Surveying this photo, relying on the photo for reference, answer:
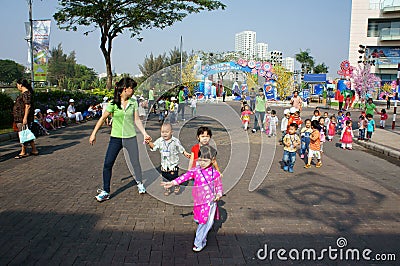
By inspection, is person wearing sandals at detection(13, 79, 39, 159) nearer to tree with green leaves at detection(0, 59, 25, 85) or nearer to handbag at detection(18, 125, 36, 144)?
handbag at detection(18, 125, 36, 144)

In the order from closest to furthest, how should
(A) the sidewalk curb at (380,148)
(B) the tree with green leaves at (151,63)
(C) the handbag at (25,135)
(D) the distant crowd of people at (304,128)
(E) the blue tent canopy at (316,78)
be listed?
(D) the distant crowd of people at (304,128)
(C) the handbag at (25,135)
(A) the sidewalk curb at (380,148)
(B) the tree with green leaves at (151,63)
(E) the blue tent canopy at (316,78)

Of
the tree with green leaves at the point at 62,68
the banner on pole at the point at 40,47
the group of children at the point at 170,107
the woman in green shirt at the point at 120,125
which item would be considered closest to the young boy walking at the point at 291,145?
the woman in green shirt at the point at 120,125

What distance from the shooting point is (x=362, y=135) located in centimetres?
1218

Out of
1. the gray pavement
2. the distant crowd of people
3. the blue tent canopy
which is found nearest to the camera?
the gray pavement

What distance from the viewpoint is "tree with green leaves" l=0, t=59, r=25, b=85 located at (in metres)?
81.4

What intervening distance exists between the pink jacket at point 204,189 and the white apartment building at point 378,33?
4799 cm

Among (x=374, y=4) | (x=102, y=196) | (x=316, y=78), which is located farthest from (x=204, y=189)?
(x=374, y=4)

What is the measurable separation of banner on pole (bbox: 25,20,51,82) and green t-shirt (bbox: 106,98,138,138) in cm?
1406

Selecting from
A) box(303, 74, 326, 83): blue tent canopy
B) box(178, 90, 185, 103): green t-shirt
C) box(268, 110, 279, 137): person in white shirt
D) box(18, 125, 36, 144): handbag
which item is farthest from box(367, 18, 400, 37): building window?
box(18, 125, 36, 144): handbag

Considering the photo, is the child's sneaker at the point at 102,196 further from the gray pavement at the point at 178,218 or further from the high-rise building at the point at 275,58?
the high-rise building at the point at 275,58

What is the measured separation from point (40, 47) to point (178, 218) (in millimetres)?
15808

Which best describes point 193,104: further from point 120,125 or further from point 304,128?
point 120,125

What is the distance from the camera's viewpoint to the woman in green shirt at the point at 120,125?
198 inches

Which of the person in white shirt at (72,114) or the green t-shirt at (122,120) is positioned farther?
the person in white shirt at (72,114)
